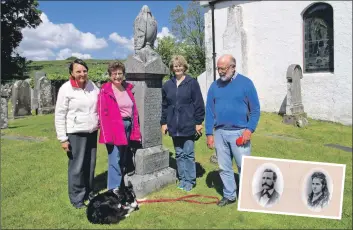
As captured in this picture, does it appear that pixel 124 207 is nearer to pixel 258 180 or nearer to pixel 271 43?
pixel 258 180

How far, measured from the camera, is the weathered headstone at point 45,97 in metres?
15.3

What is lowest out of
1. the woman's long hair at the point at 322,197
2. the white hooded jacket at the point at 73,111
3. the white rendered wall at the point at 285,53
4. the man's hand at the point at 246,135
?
the woman's long hair at the point at 322,197

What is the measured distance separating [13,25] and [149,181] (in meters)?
27.2

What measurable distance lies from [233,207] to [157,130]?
185 centimetres

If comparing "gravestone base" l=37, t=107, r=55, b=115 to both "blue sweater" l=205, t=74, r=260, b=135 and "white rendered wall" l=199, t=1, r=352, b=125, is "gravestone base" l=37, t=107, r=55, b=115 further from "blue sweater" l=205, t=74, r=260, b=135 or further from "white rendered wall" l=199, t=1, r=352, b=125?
"blue sweater" l=205, t=74, r=260, b=135

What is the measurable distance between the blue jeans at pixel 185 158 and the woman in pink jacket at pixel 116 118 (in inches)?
26.8

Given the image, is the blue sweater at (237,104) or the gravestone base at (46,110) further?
the gravestone base at (46,110)

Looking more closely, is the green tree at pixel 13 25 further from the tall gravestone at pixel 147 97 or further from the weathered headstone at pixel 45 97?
the tall gravestone at pixel 147 97

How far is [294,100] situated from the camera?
12.1m

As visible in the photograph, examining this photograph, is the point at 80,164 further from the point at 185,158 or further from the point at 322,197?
the point at 322,197

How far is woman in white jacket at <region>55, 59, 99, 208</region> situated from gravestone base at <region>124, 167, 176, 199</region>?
0.81m

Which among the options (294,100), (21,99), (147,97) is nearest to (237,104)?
(147,97)

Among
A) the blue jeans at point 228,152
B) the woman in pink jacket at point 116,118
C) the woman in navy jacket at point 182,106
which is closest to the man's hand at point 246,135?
the blue jeans at point 228,152

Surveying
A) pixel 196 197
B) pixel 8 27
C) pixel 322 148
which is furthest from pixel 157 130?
pixel 8 27
